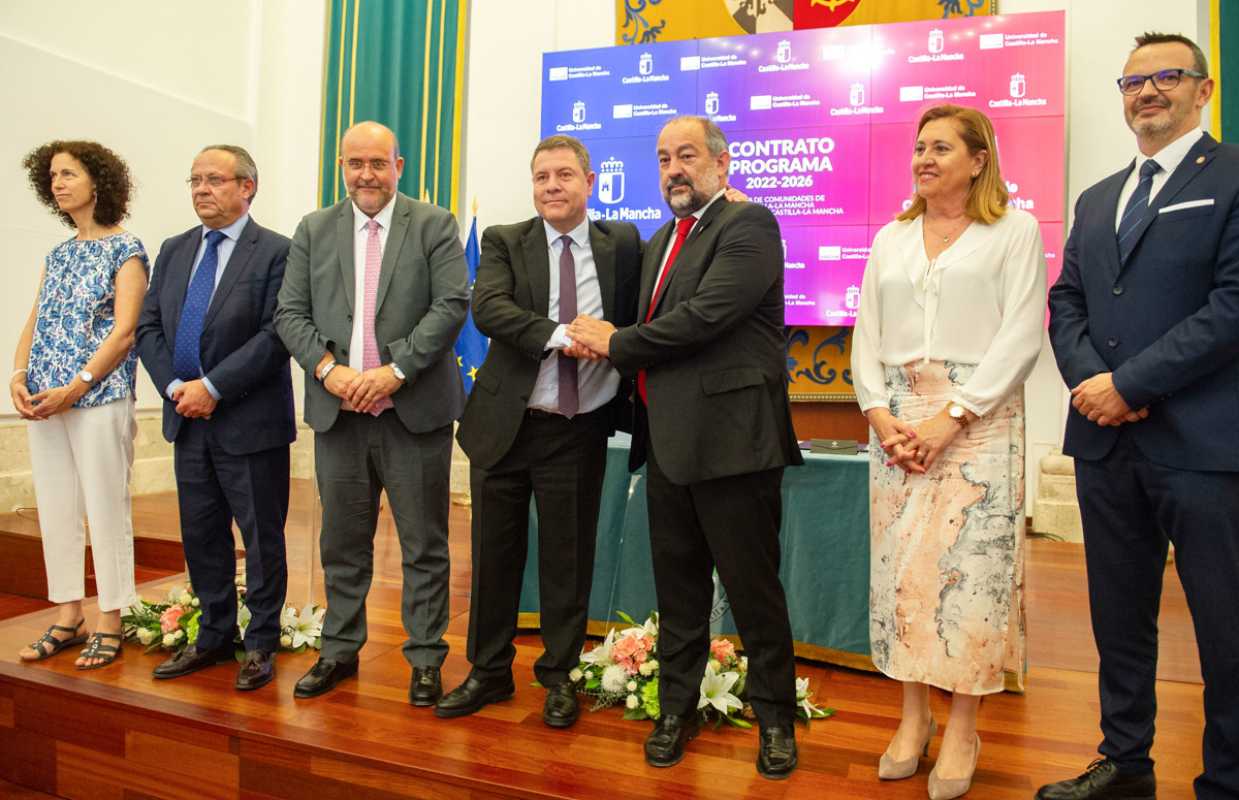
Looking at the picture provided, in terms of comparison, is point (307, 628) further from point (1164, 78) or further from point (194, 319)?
point (1164, 78)

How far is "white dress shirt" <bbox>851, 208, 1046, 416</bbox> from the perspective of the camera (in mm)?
1882

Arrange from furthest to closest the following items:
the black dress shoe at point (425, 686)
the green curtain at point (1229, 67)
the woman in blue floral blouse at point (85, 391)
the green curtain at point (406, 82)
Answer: the green curtain at point (406, 82)
the green curtain at point (1229, 67)
the woman in blue floral blouse at point (85, 391)
the black dress shoe at point (425, 686)

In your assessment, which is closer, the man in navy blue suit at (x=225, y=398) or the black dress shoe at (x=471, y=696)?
the black dress shoe at (x=471, y=696)

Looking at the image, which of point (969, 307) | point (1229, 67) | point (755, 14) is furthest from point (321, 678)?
point (1229, 67)

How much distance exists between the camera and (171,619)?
113 inches

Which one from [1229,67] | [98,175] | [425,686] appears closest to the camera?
[425,686]

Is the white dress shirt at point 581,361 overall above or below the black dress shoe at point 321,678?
above

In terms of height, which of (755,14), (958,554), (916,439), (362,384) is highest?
(755,14)

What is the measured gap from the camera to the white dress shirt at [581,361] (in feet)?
7.48

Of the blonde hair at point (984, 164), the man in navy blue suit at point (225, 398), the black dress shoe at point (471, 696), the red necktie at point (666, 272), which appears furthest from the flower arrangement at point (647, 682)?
the blonde hair at point (984, 164)

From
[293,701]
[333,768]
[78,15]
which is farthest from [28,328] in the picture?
[78,15]

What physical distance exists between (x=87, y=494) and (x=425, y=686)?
1.33 m

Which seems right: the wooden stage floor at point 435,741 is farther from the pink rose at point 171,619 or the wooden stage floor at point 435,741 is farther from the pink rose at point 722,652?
the pink rose at point 722,652

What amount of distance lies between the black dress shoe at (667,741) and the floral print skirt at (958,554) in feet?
1.71
